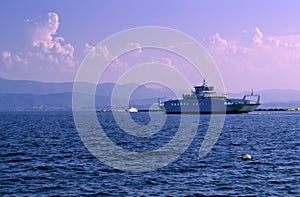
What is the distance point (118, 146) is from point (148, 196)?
31.6m

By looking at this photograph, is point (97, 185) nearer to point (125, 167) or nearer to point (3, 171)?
point (125, 167)

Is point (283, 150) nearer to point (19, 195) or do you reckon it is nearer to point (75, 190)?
point (75, 190)

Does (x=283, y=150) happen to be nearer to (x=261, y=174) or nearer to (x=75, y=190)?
(x=261, y=174)

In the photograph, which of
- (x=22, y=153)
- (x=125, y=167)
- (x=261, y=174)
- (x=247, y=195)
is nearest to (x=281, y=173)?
(x=261, y=174)

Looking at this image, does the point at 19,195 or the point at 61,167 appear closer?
the point at 19,195

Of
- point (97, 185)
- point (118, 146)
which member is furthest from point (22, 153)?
point (97, 185)

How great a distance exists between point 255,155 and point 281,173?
1227 centimetres

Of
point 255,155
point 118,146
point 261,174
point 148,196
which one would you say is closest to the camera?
point 148,196

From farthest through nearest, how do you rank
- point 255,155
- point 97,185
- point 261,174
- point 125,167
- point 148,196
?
point 255,155 < point 125,167 < point 261,174 < point 97,185 < point 148,196

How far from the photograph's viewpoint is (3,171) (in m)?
39.3

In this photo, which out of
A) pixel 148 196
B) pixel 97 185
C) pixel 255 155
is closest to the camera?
pixel 148 196

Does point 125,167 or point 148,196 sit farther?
point 125,167

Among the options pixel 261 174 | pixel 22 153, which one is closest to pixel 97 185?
pixel 261 174

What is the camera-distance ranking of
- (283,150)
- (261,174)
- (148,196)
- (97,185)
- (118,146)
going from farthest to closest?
(118,146), (283,150), (261,174), (97,185), (148,196)
